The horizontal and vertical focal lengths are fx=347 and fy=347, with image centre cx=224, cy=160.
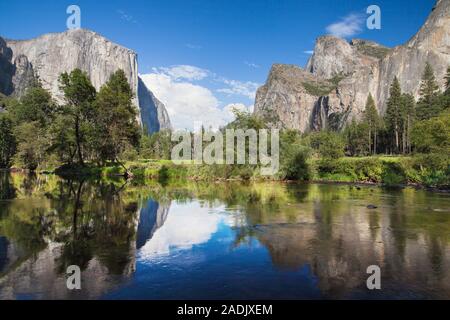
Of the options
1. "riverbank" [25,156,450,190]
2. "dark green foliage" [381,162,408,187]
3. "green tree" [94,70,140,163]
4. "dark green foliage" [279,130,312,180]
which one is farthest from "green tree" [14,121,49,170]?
"dark green foliage" [381,162,408,187]

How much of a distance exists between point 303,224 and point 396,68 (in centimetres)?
20920

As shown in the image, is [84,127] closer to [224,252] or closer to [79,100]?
[79,100]

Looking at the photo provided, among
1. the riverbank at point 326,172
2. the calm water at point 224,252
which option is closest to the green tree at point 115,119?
the riverbank at point 326,172

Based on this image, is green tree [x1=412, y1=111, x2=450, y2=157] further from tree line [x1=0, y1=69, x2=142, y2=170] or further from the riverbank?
tree line [x1=0, y1=69, x2=142, y2=170]

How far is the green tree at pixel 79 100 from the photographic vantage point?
62031mm

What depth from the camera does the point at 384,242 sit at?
1295cm

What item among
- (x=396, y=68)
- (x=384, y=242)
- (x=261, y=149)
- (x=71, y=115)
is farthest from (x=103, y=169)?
(x=396, y=68)

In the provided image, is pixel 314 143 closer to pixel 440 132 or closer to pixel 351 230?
pixel 440 132

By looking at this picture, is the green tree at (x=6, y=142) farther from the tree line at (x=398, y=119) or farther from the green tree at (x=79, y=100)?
the tree line at (x=398, y=119)

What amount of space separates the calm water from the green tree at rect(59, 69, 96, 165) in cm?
4417

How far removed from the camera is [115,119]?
59094 millimetres

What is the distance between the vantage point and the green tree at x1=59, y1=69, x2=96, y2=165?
6203 cm

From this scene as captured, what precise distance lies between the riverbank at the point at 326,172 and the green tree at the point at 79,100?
6.61m
